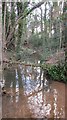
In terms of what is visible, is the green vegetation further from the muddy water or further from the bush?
the muddy water

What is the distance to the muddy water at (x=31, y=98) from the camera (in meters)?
5.12

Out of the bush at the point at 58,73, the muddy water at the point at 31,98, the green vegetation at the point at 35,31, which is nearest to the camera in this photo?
the muddy water at the point at 31,98

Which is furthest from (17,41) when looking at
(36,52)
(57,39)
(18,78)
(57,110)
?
(57,110)

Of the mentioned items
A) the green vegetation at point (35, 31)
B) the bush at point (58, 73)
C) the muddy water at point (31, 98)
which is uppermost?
A: the green vegetation at point (35, 31)

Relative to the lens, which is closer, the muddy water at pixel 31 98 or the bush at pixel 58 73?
the muddy water at pixel 31 98

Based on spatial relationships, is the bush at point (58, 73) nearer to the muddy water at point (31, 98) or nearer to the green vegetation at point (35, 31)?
the muddy water at point (31, 98)

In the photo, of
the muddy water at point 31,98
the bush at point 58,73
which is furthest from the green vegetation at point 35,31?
the muddy water at point 31,98

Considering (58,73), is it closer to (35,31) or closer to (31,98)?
(31,98)

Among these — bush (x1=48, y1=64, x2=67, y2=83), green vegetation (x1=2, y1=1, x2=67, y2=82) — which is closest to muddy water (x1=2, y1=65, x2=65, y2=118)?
bush (x1=48, y1=64, x2=67, y2=83)

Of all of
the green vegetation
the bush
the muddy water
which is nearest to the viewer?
the muddy water

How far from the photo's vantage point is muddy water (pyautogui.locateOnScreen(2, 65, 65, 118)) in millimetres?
5121

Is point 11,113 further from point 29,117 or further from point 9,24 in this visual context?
point 9,24

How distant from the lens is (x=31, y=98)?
6.18 metres

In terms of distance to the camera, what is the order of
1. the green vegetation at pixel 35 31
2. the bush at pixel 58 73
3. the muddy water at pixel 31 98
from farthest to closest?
the green vegetation at pixel 35 31 → the bush at pixel 58 73 → the muddy water at pixel 31 98
